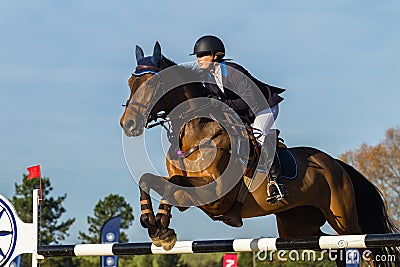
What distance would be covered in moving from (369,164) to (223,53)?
2689 centimetres

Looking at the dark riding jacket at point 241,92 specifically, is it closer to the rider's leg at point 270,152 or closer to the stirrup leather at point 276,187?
the rider's leg at point 270,152

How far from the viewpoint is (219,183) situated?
562cm

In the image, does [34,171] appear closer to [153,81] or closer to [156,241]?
[153,81]

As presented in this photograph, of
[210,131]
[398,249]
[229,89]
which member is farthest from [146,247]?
[398,249]

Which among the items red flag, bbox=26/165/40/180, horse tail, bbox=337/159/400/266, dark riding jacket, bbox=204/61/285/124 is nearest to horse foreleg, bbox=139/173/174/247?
dark riding jacket, bbox=204/61/285/124

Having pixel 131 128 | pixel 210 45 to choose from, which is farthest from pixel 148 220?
pixel 210 45

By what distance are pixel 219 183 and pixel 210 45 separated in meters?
1.02

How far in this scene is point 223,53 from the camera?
5820 mm

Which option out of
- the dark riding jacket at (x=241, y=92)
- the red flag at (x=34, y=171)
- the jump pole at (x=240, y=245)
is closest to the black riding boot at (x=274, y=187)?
the dark riding jacket at (x=241, y=92)

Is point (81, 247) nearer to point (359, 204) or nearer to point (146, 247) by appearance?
point (146, 247)

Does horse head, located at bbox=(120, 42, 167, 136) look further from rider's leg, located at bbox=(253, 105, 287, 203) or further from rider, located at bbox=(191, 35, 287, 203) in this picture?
rider's leg, located at bbox=(253, 105, 287, 203)

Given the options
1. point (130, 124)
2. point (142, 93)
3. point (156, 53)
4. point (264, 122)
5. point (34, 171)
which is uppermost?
point (156, 53)

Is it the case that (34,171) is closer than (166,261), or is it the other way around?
(34,171)

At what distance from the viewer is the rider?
5793 mm
